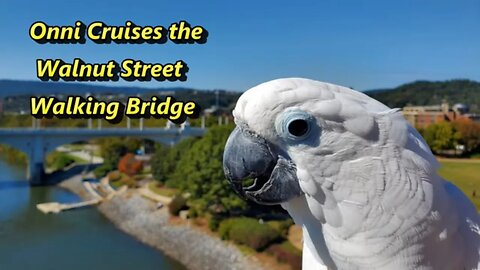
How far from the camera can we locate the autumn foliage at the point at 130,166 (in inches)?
665

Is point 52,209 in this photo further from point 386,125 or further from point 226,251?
point 386,125

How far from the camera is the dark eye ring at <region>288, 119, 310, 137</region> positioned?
1.32m

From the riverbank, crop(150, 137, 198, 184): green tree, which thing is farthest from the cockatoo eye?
crop(150, 137, 198, 184): green tree

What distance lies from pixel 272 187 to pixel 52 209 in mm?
12959

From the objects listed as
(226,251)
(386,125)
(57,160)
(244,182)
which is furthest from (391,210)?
(57,160)

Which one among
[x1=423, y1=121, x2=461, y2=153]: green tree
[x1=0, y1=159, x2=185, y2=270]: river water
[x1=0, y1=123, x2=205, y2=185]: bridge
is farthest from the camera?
[x1=0, y1=123, x2=205, y2=185]: bridge

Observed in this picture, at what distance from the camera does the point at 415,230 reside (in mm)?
1303

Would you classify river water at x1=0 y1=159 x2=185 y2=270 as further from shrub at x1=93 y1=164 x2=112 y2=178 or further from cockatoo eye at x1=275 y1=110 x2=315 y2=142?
cockatoo eye at x1=275 y1=110 x2=315 y2=142

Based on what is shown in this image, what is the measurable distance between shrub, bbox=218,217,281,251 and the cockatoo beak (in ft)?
23.9

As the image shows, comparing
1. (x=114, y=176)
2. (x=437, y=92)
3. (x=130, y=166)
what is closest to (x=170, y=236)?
(x=130, y=166)

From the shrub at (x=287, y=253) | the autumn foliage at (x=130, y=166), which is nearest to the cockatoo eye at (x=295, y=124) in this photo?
the shrub at (x=287, y=253)

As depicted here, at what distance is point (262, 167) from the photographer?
142cm

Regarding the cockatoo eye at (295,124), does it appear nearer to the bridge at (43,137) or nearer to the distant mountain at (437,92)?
the bridge at (43,137)

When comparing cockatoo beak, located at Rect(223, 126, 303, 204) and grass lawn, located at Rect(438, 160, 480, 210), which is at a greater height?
cockatoo beak, located at Rect(223, 126, 303, 204)
